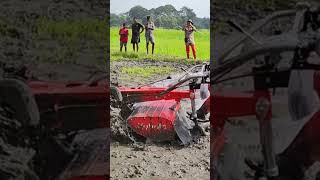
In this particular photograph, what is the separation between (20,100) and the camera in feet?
9.38

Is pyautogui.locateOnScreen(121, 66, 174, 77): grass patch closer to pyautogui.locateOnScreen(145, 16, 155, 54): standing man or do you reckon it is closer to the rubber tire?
pyautogui.locateOnScreen(145, 16, 155, 54): standing man

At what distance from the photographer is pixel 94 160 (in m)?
3.01

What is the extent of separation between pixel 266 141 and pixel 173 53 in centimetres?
512

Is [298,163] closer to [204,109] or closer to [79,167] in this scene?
[79,167]

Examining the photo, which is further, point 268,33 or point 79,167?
point 79,167

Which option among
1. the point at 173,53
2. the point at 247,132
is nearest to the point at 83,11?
the point at 247,132


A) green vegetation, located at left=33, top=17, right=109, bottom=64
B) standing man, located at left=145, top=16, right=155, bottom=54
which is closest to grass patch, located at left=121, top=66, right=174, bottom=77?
standing man, located at left=145, top=16, right=155, bottom=54

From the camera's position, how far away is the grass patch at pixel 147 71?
25.6 feet

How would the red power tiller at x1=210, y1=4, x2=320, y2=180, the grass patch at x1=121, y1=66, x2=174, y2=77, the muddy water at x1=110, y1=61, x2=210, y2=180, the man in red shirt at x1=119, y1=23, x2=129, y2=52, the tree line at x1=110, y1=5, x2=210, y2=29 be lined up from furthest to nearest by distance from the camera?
1. the grass patch at x1=121, y1=66, x2=174, y2=77
2. the man in red shirt at x1=119, y1=23, x2=129, y2=52
3. the tree line at x1=110, y1=5, x2=210, y2=29
4. the muddy water at x1=110, y1=61, x2=210, y2=180
5. the red power tiller at x1=210, y1=4, x2=320, y2=180

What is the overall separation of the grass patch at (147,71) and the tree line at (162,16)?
86 centimetres

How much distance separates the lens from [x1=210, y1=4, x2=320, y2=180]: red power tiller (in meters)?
2.79

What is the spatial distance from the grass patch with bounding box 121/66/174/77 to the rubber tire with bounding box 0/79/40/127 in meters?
4.89

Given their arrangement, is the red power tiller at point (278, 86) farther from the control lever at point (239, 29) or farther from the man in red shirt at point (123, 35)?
the man in red shirt at point (123, 35)

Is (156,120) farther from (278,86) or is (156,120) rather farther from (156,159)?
(278,86)
